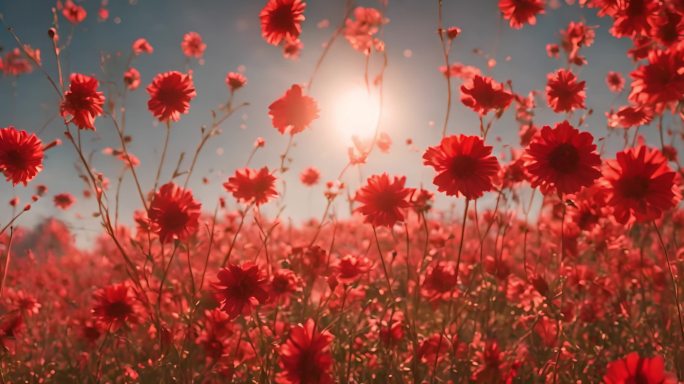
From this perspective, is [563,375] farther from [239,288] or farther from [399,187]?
[239,288]

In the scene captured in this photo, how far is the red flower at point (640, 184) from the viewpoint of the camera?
4.34ft

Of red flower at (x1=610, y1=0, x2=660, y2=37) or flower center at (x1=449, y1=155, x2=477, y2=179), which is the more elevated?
red flower at (x1=610, y1=0, x2=660, y2=37)

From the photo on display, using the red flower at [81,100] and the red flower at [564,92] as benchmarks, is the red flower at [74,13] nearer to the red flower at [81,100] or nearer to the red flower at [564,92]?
the red flower at [81,100]

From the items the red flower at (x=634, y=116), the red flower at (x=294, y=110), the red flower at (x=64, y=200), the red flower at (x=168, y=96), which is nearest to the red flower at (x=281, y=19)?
the red flower at (x=294, y=110)

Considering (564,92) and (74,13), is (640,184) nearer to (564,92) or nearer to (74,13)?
(564,92)

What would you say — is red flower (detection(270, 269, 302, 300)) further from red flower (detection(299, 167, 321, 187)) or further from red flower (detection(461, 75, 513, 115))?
red flower (detection(299, 167, 321, 187))

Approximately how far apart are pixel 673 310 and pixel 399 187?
2.01 meters

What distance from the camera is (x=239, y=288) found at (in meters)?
1.74

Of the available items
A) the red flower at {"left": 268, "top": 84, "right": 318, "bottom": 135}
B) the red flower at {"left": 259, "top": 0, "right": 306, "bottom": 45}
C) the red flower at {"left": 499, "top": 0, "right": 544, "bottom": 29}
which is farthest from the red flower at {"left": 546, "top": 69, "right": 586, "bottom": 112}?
the red flower at {"left": 259, "top": 0, "right": 306, "bottom": 45}

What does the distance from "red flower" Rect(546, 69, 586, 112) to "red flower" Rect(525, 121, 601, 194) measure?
2.79 feet

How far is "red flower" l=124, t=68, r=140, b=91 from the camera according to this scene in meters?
2.61

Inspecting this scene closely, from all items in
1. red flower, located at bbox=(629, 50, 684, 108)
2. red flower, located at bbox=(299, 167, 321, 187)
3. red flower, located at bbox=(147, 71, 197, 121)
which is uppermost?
red flower, located at bbox=(299, 167, 321, 187)

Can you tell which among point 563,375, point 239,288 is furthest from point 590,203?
point 239,288

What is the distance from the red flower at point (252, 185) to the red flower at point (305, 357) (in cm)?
95
